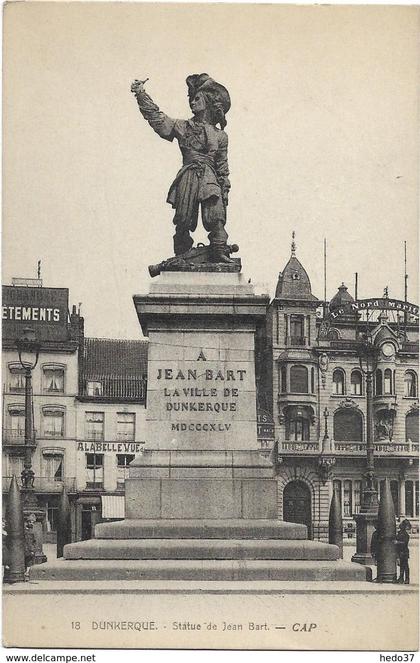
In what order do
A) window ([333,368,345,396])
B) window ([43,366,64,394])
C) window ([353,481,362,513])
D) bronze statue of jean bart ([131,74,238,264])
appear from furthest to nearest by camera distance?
window ([333,368,345,396]) < window ([353,481,362,513]) < window ([43,366,64,394]) < bronze statue of jean bart ([131,74,238,264])

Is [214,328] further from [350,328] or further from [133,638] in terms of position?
[350,328]

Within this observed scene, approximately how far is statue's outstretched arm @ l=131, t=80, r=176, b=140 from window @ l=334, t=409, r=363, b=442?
38.0 metres

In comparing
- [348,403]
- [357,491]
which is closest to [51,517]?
[357,491]

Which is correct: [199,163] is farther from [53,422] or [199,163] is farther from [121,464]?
[121,464]

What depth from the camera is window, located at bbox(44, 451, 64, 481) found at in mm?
47000

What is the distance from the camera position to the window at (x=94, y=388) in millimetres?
49156

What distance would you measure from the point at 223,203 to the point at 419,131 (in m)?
3.43

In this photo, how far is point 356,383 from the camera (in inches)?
2211

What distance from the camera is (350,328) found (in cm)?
5741

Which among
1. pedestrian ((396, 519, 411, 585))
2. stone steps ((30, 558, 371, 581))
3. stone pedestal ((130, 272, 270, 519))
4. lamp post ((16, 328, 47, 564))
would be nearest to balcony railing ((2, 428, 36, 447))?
lamp post ((16, 328, 47, 564))

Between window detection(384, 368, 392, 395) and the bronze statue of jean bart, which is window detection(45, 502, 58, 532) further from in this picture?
the bronze statue of jean bart

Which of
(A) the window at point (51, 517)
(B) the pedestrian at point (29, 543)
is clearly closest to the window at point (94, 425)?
(A) the window at point (51, 517)

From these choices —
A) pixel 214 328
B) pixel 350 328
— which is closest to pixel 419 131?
pixel 214 328

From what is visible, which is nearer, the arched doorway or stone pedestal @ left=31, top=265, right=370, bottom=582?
stone pedestal @ left=31, top=265, right=370, bottom=582
